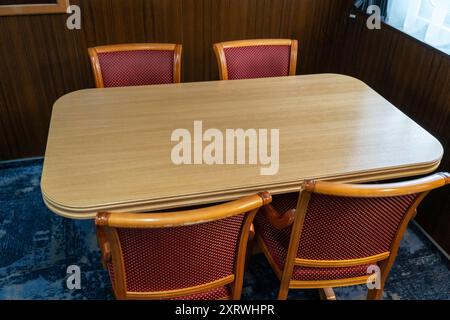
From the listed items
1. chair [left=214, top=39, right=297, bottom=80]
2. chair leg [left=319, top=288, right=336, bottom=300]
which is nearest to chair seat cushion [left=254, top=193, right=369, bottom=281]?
chair leg [left=319, top=288, right=336, bottom=300]

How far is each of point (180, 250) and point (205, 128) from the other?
51 cm

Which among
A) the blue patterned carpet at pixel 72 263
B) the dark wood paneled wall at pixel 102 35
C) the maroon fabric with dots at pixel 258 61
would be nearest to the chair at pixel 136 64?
the maroon fabric with dots at pixel 258 61

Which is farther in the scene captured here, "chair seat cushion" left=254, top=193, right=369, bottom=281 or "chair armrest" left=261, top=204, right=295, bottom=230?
"chair seat cushion" left=254, top=193, right=369, bottom=281

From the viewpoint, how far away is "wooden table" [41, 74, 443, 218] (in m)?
1.06

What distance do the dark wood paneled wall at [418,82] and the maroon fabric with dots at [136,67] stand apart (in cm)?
115

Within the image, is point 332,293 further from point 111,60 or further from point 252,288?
point 111,60

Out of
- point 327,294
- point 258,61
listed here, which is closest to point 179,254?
point 327,294

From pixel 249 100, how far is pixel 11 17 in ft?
4.26

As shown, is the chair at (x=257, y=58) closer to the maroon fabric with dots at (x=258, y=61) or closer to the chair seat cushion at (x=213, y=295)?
the maroon fabric with dots at (x=258, y=61)

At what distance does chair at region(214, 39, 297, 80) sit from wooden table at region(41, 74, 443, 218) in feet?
0.52

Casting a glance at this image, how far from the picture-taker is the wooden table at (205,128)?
106cm

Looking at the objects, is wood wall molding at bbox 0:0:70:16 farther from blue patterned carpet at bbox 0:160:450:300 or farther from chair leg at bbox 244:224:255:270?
chair leg at bbox 244:224:255:270

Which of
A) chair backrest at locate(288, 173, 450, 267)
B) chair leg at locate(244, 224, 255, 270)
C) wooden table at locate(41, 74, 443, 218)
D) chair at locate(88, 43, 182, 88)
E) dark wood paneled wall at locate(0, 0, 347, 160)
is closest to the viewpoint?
chair backrest at locate(288, 173, 450, 267)
